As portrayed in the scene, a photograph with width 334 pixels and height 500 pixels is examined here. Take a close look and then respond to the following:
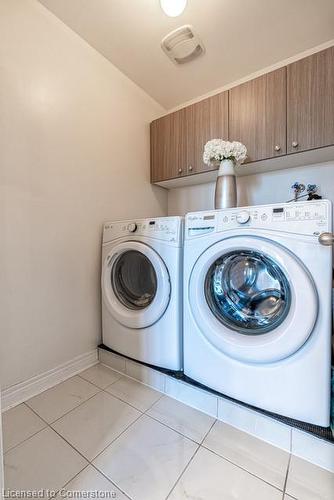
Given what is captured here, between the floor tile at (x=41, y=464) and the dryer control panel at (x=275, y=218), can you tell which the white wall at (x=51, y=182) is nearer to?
the floor tile at (x=41, y=464)

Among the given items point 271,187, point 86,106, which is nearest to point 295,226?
point 271,187

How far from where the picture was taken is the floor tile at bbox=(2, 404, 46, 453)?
3.03 feet

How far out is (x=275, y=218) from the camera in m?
0.91

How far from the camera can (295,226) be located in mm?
872

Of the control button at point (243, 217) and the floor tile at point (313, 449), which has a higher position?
the control button at point (243, 217)

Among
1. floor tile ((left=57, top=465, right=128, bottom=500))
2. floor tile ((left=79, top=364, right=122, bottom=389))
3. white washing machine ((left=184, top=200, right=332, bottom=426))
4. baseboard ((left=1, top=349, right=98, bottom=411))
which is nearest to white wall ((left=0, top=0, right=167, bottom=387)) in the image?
baseboard ((left=1, top=349, right=98, bottom=411))

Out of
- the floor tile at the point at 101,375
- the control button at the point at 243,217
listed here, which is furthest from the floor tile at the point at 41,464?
the control button at the point at 243,217

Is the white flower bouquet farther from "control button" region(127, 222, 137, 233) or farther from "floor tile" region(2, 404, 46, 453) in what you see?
"floor tile" region(2, 404, 46, 453)

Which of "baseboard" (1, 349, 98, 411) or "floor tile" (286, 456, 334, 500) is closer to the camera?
"floor tile" (286, 456, 334, 500)

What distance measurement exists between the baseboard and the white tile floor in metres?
0.04

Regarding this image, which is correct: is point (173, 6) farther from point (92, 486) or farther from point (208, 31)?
point (92, 486)

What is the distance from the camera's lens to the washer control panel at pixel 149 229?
1185 millimetres

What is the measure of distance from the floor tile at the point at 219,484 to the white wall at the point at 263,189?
5.12ft

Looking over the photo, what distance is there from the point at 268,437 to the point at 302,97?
1717mm
